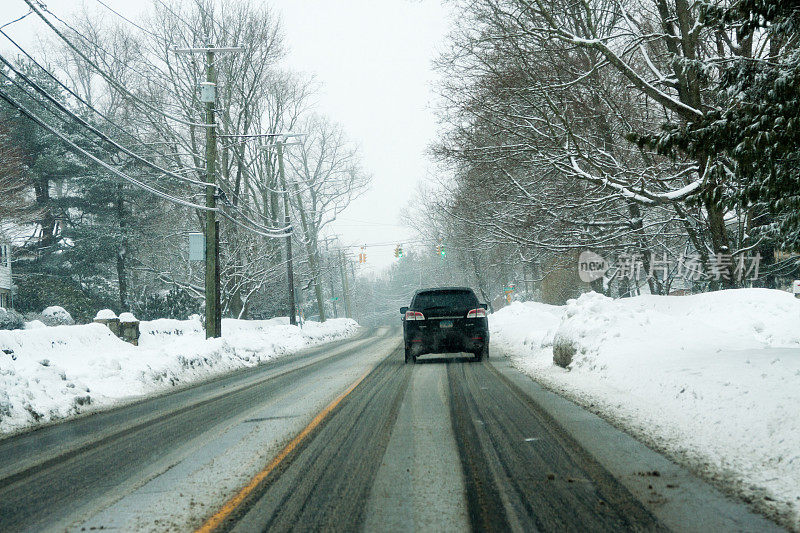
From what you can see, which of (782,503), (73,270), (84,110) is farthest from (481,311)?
(84,110)

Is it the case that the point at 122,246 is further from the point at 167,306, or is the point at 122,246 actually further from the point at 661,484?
the point at 661,484

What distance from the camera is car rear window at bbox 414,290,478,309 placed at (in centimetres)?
1736

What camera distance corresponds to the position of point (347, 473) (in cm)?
602

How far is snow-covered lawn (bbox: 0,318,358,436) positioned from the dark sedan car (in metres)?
5.54

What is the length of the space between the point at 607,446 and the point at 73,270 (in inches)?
1670

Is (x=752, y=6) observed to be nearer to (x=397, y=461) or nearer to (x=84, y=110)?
(x=397, y=461)

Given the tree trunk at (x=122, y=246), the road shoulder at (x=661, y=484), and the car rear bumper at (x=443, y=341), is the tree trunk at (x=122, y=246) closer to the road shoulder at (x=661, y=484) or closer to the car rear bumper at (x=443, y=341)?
the car rear bumper at (x=443, y=341)

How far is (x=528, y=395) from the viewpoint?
1064 cm

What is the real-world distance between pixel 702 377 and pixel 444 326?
888 cm

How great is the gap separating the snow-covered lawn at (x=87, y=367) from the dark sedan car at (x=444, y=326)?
554 centimetres

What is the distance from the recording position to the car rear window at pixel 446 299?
57.0ft

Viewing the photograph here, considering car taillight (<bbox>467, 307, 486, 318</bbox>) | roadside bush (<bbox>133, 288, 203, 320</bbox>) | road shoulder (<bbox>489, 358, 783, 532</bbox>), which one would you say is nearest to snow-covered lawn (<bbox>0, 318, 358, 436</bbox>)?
car taillight (<bbox>467, 307, 486, 318</bbox>)

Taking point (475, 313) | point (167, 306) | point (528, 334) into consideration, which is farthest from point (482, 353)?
point (167, 306)

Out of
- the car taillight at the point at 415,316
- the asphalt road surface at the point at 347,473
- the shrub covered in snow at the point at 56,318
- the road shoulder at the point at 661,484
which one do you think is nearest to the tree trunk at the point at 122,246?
the shrub covered in snow at the point at 56,318
